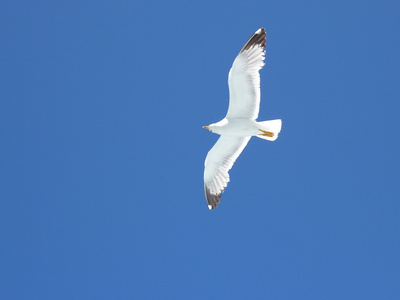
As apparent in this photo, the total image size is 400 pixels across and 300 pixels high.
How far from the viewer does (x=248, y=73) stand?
37.3 feet

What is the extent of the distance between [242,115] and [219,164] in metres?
1.62

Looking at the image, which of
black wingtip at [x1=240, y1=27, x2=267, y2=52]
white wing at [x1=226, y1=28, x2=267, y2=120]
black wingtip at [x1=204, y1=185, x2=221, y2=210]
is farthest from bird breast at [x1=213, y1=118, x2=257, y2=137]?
black wingtip at [x1=204, y1=185, x2=221, y2=210]

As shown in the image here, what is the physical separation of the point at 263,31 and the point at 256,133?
6.48 ft

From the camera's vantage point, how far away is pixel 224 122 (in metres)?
11.9

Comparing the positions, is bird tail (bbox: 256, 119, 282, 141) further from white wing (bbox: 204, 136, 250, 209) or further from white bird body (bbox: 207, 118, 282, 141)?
white wing (bbox: 204, 136, 250, 209)

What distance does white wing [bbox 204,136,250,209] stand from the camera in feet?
42.1

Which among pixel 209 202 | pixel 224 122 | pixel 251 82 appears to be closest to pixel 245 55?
Result: pixel 251 82

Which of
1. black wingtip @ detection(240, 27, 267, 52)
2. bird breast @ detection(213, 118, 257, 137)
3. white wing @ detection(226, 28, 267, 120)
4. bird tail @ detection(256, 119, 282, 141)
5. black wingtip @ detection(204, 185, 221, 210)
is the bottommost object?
black wingtip @ detection(204, 185, 221, 210)

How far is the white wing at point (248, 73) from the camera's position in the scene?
11328 mm

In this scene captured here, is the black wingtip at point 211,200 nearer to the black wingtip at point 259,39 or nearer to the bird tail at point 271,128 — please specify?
the bird tail at point 271,128

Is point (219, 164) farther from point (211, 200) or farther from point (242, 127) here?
point (242, 127)

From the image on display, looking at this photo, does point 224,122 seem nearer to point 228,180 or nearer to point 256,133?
point 256,133

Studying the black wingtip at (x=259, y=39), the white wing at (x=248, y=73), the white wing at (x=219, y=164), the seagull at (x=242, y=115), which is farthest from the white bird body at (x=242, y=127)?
→ the black wingtip at (x=259, y=39)

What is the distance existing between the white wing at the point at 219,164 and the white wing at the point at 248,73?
1.33 metres
